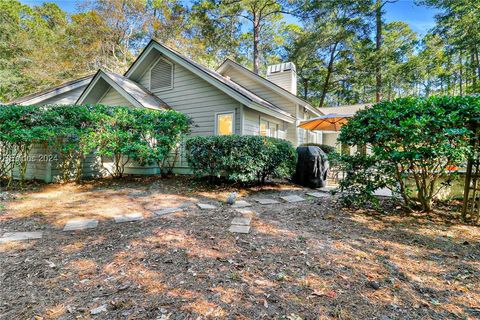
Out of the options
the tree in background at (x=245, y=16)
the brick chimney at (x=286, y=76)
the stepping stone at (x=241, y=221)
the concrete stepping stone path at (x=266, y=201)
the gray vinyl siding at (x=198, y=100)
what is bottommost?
the stepping stone at (x=241, y=221)

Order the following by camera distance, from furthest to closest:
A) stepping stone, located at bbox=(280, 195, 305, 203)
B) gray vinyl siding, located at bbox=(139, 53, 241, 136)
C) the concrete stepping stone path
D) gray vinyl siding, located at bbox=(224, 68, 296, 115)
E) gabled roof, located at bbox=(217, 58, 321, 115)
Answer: gray vinyl siding, located at bbox=(224, 68, 296, 115), gabled roof, located at bbox=(217, 58, 321, 115), gray vinyl siding, located at bbox=(139, 53, 241, 136), stepping stone, located at bbox=(280, 195, 305, 203), the concrete stepping stone path

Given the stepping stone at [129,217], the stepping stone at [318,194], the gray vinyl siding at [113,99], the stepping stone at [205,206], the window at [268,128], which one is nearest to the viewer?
the stepping stone at [129,217]

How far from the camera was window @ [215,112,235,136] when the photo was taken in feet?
28.7

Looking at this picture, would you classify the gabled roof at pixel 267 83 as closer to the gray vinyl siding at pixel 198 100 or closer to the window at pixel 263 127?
the window at pixel 263 127

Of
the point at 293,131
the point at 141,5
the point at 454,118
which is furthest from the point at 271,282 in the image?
the point at 141,5

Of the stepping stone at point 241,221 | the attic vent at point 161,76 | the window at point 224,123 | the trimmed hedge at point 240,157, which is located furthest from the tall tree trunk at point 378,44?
the stepping stone at point 241,221

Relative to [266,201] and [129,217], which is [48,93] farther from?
[266,201]

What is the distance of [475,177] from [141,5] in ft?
74.1

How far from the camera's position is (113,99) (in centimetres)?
984

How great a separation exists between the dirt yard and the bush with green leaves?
0.64m

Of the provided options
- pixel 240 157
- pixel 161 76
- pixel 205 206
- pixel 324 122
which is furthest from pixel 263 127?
pixel 205 206

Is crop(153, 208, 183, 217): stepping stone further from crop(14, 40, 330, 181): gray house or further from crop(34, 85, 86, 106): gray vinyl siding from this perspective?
crop(34, 85, 86, 106): gray vinyl siding

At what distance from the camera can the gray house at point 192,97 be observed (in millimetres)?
8555

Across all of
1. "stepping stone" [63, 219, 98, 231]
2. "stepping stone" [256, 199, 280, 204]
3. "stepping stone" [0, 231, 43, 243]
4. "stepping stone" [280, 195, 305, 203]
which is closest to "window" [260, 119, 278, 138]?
"stepping stone" [280, 195, 305, 203]
